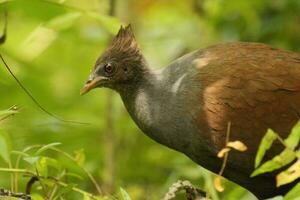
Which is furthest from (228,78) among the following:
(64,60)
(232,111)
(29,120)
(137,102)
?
(64,60)

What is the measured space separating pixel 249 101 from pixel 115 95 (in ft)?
9.59

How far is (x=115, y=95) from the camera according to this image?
794cm

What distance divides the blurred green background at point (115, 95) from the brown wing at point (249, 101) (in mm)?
972

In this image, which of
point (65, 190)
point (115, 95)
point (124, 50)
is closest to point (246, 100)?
point (124, 50)

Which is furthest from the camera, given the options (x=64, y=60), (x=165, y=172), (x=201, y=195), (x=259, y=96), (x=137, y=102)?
(x=64, y=60)

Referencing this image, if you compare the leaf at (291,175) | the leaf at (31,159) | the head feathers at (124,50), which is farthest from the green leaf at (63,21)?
the leaf at (291,175)

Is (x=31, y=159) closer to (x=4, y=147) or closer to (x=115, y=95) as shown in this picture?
(x=4, y=147)

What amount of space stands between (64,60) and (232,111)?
4.43 metres

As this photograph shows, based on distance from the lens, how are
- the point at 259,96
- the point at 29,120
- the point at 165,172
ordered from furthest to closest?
the point at 165,172 < the point at 29,120 < the point at 259,96

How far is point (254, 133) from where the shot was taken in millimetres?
5168

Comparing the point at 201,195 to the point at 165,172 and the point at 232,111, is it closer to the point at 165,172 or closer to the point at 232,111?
the point at 232,111

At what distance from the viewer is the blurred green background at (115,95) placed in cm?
679

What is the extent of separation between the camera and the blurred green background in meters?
6.79

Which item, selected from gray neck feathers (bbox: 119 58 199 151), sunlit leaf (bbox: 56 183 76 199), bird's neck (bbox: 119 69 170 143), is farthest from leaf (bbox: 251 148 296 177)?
bird's neck (bbox: 119 69 170 143)
